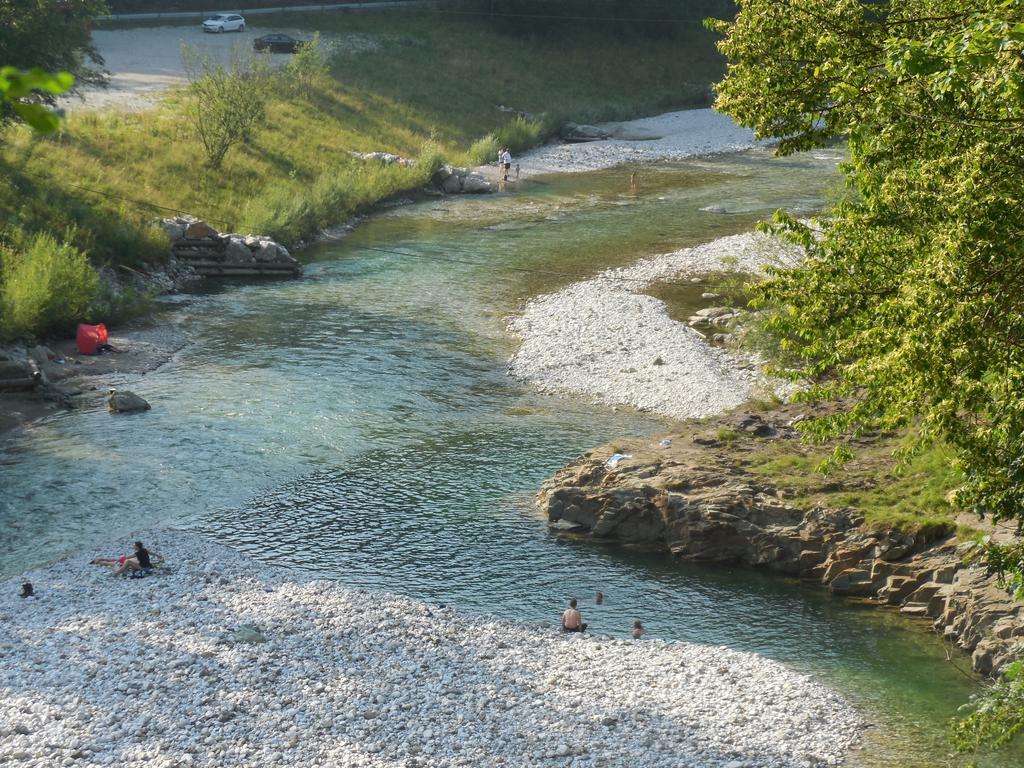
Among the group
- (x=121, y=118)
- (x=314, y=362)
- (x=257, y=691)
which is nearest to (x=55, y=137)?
(x=121, y=118)

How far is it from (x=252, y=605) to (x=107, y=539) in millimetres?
5121

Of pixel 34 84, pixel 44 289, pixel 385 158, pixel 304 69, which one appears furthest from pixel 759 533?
pixel 304 69

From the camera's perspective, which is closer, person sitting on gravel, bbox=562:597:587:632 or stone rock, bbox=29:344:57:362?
person sitting on gravel, bbox=562:597:587:632

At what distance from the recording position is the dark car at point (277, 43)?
272 feet

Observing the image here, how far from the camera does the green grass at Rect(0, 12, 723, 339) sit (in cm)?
4922

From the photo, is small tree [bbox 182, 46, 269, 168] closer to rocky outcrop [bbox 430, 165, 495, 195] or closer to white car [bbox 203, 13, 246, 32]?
rocky outcrop [bbox 430, 165, 495, 195]

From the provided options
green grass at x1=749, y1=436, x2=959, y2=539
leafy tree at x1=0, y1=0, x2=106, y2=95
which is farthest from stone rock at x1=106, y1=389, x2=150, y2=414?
green grass at x1=749, y1=436, x2=959, y2=539

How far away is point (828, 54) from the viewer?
17.5 metres

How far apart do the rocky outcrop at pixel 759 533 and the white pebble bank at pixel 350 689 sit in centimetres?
402

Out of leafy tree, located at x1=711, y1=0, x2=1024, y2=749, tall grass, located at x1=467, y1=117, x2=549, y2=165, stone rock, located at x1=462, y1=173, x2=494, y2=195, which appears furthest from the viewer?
tall grass, located at x1=467, y1=117, x2=549, y2=165

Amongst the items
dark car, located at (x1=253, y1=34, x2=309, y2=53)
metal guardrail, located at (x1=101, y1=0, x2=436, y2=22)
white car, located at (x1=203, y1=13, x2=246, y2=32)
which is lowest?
dark car, located at (x1=253, y1=34, x2=309, y2=53)

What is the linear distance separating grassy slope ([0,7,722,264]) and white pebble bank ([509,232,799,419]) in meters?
16.8

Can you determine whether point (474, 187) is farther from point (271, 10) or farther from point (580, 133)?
point (271, 10)

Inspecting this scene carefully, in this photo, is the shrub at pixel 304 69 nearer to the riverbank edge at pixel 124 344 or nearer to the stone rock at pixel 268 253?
the riverbank edge at pixel 124 344
